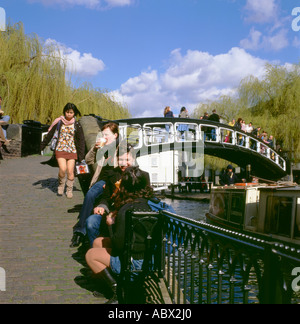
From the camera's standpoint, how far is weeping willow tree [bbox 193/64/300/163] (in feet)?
86.5

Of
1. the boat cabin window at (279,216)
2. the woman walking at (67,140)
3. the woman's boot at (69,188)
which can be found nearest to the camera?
the woman walking at (67,140)

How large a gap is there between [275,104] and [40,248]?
24193 millimetres

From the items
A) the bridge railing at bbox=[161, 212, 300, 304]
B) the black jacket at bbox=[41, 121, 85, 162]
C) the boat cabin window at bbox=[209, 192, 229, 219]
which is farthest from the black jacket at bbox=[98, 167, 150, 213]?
the boat cabin window at bbox=[209, 192, 229, 219]

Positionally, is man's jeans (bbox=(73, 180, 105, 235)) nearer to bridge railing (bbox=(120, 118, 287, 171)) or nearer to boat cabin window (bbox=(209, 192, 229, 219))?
boat cabin window (bbox=(209, 192, 229, 219))

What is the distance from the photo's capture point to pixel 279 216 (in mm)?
11992

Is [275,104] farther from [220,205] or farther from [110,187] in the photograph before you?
[110,187]

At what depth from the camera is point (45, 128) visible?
20.7 metres

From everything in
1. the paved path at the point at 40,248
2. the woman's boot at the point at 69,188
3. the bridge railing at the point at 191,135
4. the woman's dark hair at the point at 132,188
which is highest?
the bridge railing at the point at 191,135

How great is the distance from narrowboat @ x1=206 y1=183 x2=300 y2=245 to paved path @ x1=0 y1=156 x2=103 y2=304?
4.88 meters

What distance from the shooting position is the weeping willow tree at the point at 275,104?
26.4 m

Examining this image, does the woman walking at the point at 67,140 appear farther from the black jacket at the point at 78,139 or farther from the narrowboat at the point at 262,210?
the narrowboat at the point at 262,210

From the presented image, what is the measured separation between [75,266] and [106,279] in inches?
41.9

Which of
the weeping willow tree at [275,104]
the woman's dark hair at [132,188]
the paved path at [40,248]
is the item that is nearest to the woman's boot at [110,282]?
the paved path at [40,248]

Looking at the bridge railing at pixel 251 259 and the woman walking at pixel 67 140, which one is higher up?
the woman walking at pixel 67 140
